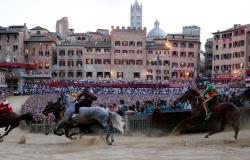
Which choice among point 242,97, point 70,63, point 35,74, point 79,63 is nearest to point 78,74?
point 79,63

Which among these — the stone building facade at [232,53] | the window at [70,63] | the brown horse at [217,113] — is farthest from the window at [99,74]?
the brown horse at [217,113]

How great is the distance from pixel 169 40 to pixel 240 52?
1790 cm

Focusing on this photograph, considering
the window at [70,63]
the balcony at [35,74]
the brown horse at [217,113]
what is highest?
the window at [70,63]

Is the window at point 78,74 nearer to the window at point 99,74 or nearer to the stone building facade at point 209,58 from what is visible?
the window at point 99,74

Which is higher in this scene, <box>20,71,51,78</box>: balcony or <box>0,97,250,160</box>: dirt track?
<box>20,71,51,78</box>: balcony

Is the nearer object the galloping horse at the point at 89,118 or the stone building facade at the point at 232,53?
the galloping horse at the point at 89,118

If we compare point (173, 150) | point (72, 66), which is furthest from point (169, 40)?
point (173, 150)

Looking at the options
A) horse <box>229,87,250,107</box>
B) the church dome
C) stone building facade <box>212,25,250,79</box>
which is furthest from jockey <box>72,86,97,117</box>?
the church dome

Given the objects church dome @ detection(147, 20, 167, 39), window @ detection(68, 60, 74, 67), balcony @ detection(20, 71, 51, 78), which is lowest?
balcony @ detection(20, 71, 51, 78)

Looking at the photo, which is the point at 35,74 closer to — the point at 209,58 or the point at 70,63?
the point at 70,63

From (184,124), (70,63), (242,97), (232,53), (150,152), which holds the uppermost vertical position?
(232,53)

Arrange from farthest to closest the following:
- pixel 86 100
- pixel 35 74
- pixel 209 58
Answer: pixel 209 58 < pixel 35 74 < pixel 86 100

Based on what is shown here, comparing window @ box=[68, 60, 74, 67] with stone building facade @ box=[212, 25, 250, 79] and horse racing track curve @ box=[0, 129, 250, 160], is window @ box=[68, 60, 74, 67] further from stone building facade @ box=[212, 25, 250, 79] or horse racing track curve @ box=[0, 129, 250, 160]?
horse racing track curve @ box=[0, 129, 250, 160]

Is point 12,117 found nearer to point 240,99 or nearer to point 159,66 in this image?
point 240,99
